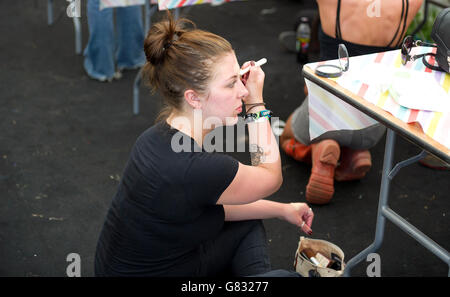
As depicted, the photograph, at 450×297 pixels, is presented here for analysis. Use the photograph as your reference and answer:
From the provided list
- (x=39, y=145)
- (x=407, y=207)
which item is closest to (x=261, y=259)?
(x=407, y=207)

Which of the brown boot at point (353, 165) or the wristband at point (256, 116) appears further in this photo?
the brown boot at point (353, 165)

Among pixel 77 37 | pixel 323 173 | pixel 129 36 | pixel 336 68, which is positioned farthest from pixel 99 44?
pixel 336 68

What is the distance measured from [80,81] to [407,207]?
2095mm

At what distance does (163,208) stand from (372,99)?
0.67 m

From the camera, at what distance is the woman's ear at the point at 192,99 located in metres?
1.43

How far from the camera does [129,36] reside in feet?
11.9

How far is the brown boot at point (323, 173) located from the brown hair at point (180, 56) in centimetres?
105

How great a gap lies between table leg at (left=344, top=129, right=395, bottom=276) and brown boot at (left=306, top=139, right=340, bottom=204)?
42 centimetres

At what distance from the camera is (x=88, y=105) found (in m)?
3.24

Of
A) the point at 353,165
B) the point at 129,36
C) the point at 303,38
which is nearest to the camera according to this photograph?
the point at 353,165

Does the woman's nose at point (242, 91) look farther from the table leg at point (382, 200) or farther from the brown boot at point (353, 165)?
the brown boot at point (353, 165)

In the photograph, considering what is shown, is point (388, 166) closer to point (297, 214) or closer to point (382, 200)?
point (382, 200)

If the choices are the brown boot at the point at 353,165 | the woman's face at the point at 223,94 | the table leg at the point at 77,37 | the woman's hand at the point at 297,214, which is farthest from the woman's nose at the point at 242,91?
the table leg at the point at 77,37

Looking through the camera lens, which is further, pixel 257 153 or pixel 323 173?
pixel 323 173
